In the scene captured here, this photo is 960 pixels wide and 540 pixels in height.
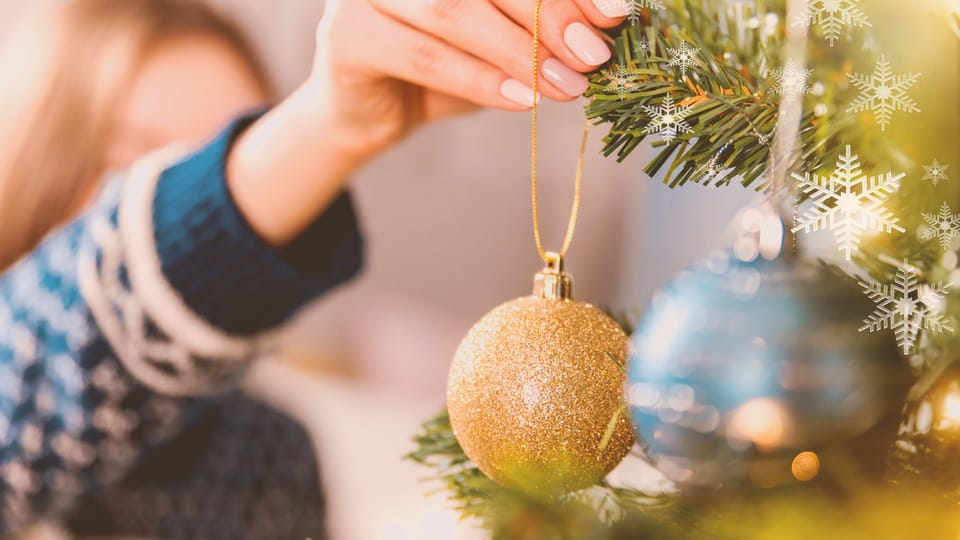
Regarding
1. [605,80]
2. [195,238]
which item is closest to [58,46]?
[195,238]

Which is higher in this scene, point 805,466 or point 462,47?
point 462,47

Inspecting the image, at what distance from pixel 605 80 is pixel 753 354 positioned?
0.14 meters

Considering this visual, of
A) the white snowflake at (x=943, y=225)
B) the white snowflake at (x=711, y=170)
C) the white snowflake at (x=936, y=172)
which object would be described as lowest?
the white snowflake at (x=943, y=225)

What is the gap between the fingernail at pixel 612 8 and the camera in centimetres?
27

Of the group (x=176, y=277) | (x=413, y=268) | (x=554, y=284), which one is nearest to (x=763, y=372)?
(x=554, y=284)

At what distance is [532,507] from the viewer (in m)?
0.20

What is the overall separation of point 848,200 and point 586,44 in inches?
4.5

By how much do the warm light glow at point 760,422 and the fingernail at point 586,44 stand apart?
0.50ft

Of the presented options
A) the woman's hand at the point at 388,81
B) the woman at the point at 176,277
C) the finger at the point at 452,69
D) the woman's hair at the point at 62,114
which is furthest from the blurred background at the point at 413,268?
the finger at the point at 452,69

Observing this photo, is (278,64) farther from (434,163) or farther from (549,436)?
(549,436)

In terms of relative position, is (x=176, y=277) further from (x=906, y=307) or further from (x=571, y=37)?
(x=906, y=307)

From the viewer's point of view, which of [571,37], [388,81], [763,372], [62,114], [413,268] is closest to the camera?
[763,372]

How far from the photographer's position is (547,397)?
0.81 feet
